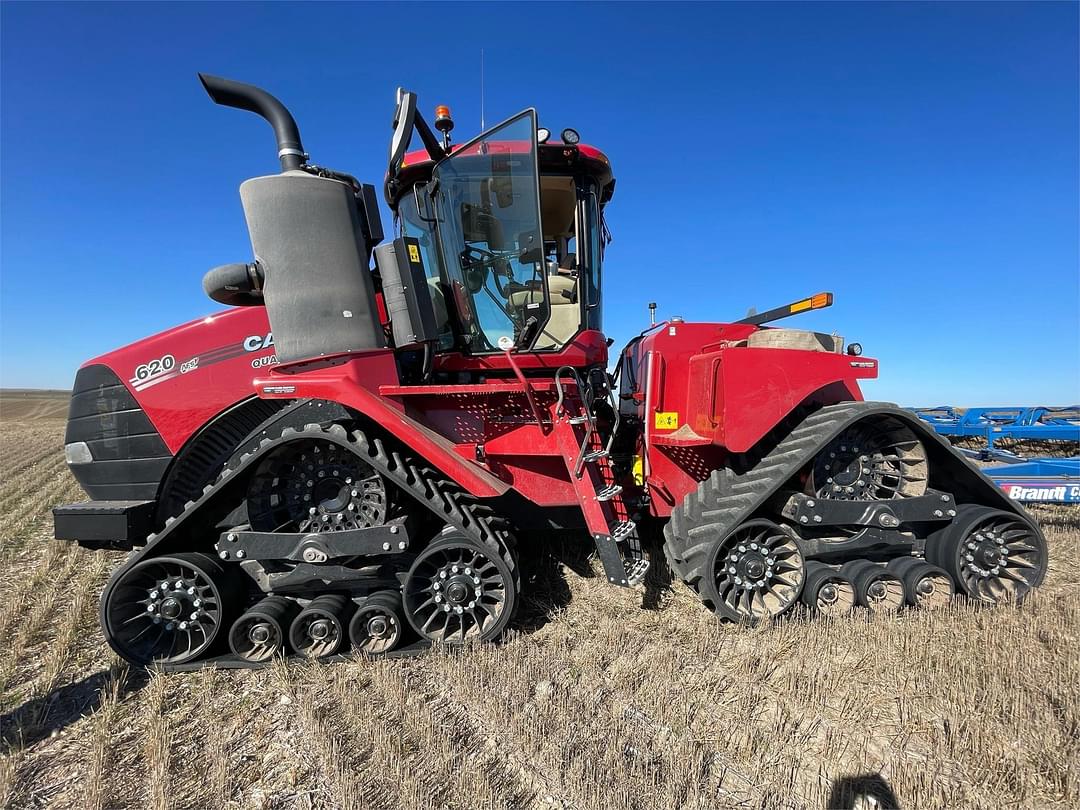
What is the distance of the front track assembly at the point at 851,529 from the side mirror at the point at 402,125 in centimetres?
282

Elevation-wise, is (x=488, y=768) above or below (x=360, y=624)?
below

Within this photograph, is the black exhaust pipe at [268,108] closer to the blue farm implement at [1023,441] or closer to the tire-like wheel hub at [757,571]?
the tire-like wheel hub at [757,571]

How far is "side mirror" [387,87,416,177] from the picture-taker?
293 centimetres

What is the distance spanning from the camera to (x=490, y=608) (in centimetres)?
318

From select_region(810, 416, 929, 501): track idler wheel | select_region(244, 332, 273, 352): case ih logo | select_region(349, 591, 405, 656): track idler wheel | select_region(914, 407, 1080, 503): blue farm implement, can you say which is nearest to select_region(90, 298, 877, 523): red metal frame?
select_region(244, 332, 273, 352): case ih logo

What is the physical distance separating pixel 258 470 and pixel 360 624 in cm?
108

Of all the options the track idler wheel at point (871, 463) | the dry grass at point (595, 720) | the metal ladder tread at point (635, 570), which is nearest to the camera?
the dry grass at point (595, 720)

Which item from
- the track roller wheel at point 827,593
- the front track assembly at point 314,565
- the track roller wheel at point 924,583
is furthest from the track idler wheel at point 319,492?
the track roller wheel at point 924,583

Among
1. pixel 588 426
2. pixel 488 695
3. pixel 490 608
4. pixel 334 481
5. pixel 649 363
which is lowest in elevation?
pixel 488 695

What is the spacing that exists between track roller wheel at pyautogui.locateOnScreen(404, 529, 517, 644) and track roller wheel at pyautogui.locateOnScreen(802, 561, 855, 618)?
72.1 inches

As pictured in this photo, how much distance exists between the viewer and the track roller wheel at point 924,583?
334cm

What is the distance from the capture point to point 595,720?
2412 millimetres

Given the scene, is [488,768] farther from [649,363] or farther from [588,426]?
[649,363]

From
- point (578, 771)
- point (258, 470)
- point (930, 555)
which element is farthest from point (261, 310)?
point (930, 555)
